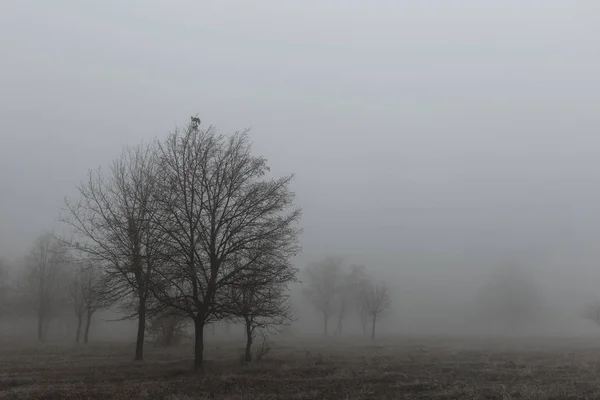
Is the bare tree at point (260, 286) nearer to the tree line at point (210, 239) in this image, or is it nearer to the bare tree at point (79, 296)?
the tree line at point (210, 239)

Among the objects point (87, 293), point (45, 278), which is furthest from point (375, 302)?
point (45, 278)

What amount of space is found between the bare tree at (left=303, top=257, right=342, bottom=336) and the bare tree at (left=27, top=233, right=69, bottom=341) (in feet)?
139

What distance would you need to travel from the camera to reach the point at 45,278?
194 feet

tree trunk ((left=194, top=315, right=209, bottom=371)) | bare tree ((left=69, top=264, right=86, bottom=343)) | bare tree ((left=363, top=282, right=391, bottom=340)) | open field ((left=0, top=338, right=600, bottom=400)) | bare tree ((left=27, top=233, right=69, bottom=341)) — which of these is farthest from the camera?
A: bare tree ((left=363, top=282, right=391, bottom=340))

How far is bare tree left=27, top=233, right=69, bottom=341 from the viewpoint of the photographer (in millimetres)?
56031

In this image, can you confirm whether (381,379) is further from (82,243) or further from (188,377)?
(82,243)

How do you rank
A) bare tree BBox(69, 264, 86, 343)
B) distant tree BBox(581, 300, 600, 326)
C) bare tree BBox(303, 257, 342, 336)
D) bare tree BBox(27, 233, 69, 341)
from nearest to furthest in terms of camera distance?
1. bare tree BBox(69, 264, 86, 343)
2. bare tree BBox(27, 233, 69, 341)
3. distant tree BBox(581, 300, 600, 326)
4. bare tree BBox(303, 257, 342, 336)

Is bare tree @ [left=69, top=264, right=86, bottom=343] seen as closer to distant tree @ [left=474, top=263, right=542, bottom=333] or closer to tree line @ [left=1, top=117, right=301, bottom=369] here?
tree line @ [left=1, top=117, right=301, bottom=369]

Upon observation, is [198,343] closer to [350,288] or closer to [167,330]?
[167,330]

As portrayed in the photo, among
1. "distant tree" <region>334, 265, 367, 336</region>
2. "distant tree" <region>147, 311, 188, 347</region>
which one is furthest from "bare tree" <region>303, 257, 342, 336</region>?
"distant tree" <region>147, 311, 188, 347</region>

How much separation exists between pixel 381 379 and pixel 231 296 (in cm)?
820

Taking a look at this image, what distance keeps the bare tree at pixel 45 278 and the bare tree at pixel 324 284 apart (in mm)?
42309

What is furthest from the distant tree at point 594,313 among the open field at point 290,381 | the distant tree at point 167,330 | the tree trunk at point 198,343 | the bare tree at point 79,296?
the bare tree at point 79,296

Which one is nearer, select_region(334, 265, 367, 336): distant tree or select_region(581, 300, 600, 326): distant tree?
select_region(581, 300, 600, 326): distant tree
